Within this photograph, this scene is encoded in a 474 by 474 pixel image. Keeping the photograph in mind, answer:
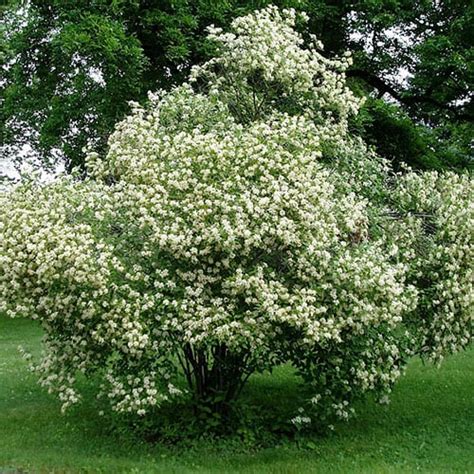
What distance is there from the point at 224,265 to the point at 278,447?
279 cm

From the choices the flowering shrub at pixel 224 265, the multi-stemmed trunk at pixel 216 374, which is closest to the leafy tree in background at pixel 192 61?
the flowering shrub at pixel 224 265

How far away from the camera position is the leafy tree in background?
56.1ft

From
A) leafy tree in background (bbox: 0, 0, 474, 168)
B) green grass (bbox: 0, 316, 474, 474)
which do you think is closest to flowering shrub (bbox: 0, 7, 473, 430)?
green grass (bbox: 0, 316, 474, 474)

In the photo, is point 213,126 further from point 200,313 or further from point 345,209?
point 200,313

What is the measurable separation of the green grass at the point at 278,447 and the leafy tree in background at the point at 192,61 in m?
5.08

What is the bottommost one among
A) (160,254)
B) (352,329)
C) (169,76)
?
(352,329)

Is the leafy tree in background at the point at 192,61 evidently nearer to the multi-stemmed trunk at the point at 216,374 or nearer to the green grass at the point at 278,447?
the green grass at the point at 278,447

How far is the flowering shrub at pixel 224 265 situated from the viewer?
894 centimetres

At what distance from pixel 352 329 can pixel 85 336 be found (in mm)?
3126

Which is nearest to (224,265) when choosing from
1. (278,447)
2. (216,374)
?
(216,374)

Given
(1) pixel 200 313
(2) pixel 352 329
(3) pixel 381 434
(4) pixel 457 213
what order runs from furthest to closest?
(3) pixel 381 434
(4) pixel 457 213
(2) pixel 352 329
(1) pixel 200 313

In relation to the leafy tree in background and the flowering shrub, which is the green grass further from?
the leafy tree in background

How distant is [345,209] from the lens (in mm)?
9906

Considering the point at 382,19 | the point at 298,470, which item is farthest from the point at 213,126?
the point at 382,19
